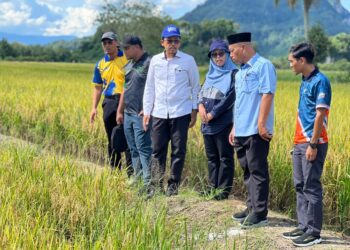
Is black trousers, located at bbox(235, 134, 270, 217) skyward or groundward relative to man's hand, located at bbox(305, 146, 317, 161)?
groundward

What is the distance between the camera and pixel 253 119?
351 centimetres

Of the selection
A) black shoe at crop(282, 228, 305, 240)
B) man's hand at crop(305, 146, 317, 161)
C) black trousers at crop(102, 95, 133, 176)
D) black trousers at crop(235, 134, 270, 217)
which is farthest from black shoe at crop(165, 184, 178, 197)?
man's hand at crop(305, 146, 317, 161)

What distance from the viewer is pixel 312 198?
10.4 feet

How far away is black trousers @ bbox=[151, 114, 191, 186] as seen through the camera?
14.0ft

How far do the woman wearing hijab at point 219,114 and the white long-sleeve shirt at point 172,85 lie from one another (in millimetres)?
135

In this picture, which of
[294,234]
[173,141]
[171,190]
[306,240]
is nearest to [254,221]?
[294,234]

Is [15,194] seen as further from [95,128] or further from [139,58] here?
[95,128]

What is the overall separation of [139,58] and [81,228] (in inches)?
76.0

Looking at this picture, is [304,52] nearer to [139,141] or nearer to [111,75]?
[139,141]

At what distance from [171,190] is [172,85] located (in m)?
0.95

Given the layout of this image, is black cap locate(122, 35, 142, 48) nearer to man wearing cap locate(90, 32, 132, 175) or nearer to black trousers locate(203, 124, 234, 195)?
man wearing cap locate(90, 32, 132, 175)

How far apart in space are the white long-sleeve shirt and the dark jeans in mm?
256

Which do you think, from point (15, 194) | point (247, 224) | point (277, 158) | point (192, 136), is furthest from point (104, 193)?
point (192, 136)

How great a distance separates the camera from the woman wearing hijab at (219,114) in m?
4.04
